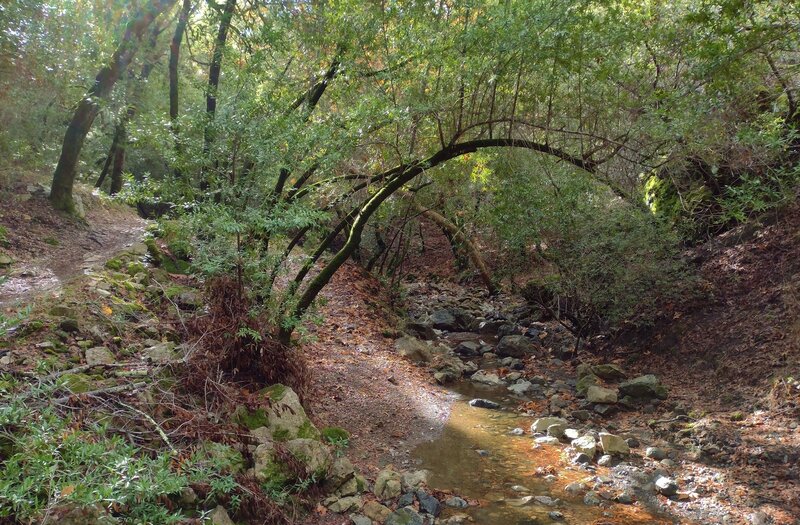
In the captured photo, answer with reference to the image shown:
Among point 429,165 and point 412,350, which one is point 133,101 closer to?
point 412,350

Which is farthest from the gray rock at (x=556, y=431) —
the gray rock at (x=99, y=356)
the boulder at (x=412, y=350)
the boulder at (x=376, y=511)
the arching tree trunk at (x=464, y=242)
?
the arching tree trunk at (x=464, y=242)

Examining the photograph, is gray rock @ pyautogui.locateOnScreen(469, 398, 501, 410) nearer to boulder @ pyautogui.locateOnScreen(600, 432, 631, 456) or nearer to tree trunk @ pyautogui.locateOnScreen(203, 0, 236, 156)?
boulder @ pyautogui.locateOnScreen(600, 432, 631, 456)

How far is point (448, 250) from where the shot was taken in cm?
2119

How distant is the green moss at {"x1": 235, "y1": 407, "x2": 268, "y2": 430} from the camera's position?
546cm

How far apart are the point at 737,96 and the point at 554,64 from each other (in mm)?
2385

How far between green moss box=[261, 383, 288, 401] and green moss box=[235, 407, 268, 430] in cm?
28

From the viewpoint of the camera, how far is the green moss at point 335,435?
648 cm

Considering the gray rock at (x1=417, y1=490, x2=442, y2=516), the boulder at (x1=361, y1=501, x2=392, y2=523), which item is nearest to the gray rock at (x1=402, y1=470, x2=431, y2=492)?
the gray rock at (x1=417, y1=490, x2=442, y2=516)

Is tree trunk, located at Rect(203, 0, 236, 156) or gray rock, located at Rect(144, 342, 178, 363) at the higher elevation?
tree trunk, located at Rect(203, 0, 236, 156)

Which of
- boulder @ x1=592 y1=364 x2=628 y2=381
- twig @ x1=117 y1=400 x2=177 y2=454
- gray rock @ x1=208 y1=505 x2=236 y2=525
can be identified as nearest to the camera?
gray rock @ x1=208 y1=505 x2=236 y2=525

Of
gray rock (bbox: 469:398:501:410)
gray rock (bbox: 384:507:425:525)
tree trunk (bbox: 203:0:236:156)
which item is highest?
tree trunk (bbox: 203:0:236:156)

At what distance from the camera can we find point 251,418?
559 centimetres

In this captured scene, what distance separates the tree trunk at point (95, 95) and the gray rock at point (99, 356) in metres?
6.99

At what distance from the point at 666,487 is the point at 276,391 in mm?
4541
